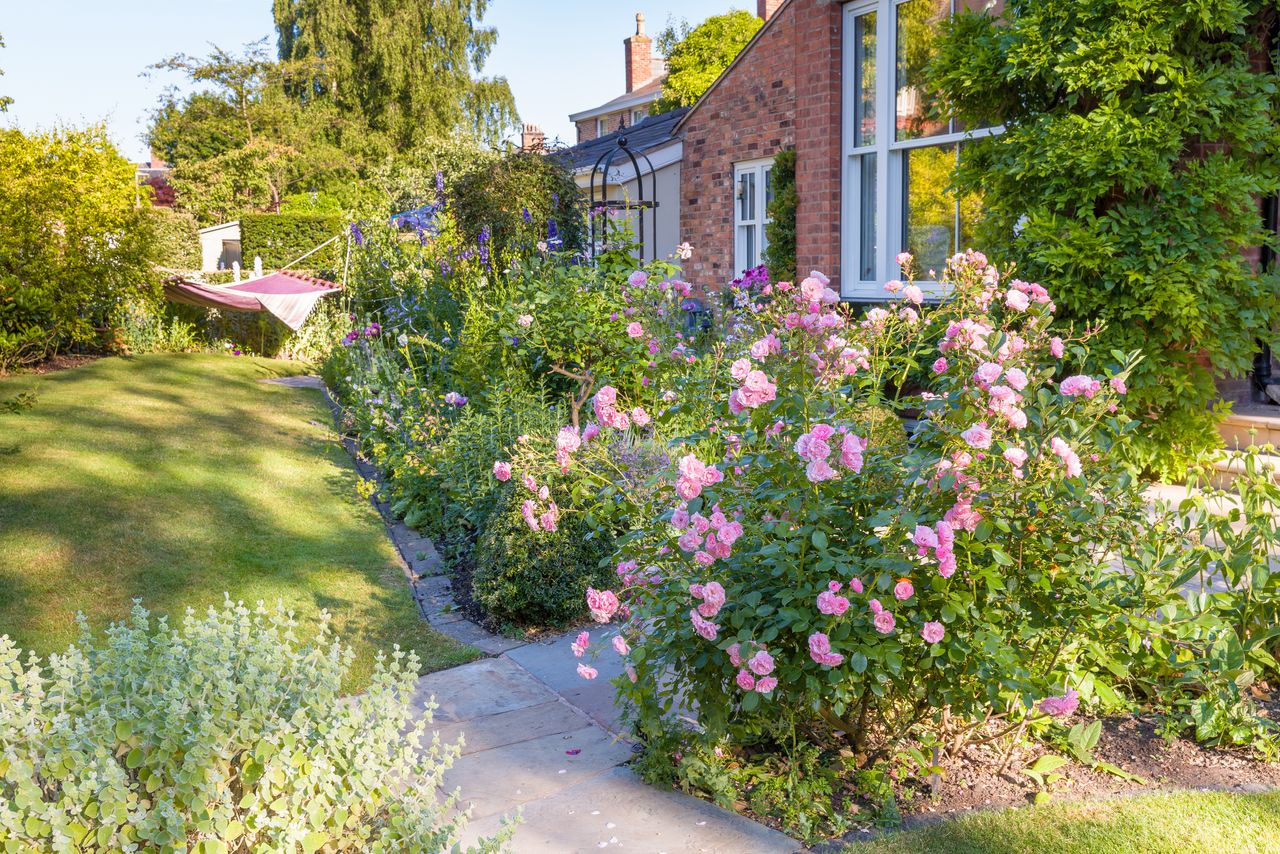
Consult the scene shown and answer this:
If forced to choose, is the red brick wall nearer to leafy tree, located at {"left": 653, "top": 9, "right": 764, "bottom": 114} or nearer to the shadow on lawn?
the shadow on lawn

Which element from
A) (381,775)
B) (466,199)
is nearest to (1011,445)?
(381,775)

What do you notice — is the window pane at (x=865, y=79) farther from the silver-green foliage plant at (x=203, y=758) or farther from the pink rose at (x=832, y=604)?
the silver-green foliage plant at (x=203, y=758)

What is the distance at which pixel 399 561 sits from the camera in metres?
5.53

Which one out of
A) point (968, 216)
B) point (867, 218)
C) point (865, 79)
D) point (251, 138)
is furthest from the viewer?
point (251, 138)

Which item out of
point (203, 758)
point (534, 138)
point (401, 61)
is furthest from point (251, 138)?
point (203, 758)

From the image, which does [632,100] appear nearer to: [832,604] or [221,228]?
[221,228]

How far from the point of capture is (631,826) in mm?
2752

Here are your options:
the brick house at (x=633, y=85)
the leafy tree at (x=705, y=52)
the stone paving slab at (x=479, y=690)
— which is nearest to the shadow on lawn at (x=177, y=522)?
the stone paving slab at (x=479, y=690)

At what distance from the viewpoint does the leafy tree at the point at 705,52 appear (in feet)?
94.0

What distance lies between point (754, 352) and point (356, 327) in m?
7.89

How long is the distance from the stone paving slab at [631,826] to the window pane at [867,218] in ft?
19.9

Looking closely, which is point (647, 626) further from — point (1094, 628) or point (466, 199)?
point (466, 199)

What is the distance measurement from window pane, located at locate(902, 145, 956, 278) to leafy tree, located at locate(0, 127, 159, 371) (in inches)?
342

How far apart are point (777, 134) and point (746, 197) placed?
3.13 ft
